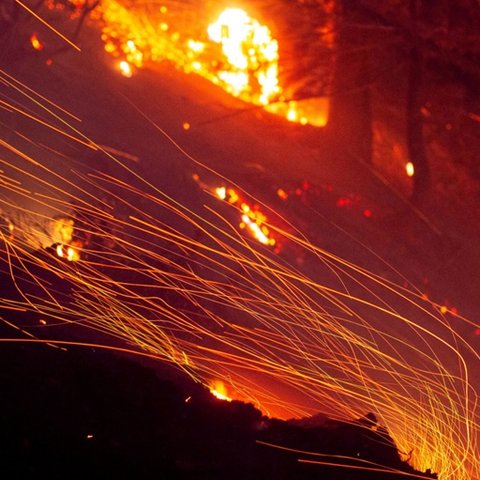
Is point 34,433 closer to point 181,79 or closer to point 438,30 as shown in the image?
point 438,30

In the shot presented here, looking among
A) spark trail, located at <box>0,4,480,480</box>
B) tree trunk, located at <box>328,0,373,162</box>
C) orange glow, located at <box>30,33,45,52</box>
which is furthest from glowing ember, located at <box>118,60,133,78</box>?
A: tree trunk, located at <box>328,0,373,162</box>

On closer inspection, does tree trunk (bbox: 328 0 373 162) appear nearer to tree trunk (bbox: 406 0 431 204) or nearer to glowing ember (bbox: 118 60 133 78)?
tree trunk (bbox: 406 0 431 204)

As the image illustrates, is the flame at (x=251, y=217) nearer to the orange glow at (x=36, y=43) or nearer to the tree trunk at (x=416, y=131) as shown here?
the tree trunk at (x=416, y=131)

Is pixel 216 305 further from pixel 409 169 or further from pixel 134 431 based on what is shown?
pixel 409 169

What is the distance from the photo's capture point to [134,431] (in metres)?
3.23

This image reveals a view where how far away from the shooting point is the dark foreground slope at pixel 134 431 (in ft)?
9.59

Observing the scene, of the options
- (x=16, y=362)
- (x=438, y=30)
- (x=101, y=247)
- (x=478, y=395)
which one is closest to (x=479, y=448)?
(x=478, y=395)

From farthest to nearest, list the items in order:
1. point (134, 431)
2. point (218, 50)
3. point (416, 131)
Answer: point (218, 50) < point (416, 131) < point (134, 431)

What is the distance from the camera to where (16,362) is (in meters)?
3.42

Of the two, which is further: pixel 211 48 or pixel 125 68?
pixel 125 68

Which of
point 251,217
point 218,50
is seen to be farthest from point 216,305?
point 218,50

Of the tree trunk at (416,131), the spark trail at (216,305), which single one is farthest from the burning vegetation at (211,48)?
the spark trail at (216,305)

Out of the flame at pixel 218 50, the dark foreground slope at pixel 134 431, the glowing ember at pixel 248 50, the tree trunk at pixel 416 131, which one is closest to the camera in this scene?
the dark foreground slope at pixel 134 431

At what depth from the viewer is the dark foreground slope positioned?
292 centimetres
